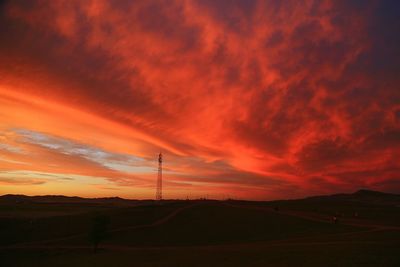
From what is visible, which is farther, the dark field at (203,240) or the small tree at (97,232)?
the small tree at (97,232)

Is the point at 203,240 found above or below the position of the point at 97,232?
below

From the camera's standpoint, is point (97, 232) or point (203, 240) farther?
point (203, 240)

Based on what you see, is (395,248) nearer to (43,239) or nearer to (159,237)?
(159,237)

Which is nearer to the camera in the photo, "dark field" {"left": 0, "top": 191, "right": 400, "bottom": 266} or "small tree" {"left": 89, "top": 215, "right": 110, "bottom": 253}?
"dark field" {"left": 0, "top": 191, "right": 400, "bottom": 266}

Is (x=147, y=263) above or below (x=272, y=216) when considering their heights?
below

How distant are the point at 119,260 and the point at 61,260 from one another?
13108 millimetres

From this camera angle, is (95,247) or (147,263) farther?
(95,247)

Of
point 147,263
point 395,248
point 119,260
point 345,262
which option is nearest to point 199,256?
point 147,263

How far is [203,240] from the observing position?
3127 inches

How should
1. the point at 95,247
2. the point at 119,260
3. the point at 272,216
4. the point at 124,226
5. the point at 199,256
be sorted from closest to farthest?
the point at 199,256, the point at 119,260, the point at 95,247, the point at 124,226, the point at 272,216

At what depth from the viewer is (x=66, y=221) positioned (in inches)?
4304

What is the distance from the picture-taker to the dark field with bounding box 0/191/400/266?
4162 cm

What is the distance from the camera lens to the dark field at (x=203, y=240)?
1639 inches

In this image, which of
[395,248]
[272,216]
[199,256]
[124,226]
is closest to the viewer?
[395,248]
